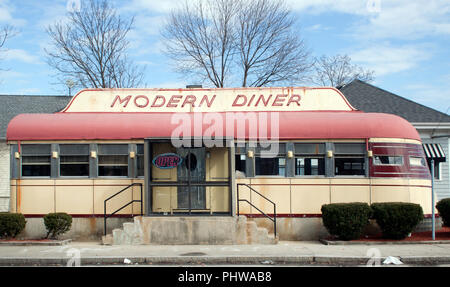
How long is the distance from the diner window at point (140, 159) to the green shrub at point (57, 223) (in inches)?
93.4

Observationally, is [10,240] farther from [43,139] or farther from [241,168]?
[241,168]

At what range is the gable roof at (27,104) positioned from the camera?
25844mm

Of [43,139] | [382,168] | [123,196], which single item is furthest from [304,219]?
[43,139]

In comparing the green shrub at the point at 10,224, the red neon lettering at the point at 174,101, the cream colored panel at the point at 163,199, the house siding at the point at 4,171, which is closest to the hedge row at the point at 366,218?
the cream colored panel at the point at 163,199

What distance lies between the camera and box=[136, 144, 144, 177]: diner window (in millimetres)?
15039

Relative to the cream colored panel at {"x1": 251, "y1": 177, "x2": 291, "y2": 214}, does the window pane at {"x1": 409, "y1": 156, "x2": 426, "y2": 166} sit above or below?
above

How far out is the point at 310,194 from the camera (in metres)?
14.9

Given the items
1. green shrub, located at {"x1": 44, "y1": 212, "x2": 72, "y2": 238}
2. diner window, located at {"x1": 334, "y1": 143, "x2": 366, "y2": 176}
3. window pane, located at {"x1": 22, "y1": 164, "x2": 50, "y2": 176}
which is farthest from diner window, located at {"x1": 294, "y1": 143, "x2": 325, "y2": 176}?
window pane, located at {"x1": 22, "y1": 164, "x2": 50, "y2": 176}

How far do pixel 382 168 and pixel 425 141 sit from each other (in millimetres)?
7639

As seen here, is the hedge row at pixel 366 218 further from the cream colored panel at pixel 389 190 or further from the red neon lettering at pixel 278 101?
the red neon lettering at pixel 278 101

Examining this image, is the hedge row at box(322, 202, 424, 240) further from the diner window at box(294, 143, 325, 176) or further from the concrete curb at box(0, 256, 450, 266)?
the concrete curb at box(0, 256, 450, 266)

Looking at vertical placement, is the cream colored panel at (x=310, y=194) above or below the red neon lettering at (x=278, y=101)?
below

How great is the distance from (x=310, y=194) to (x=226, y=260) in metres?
4.36

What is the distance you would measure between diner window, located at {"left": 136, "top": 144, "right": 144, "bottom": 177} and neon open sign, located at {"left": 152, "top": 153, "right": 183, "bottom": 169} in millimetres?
616
